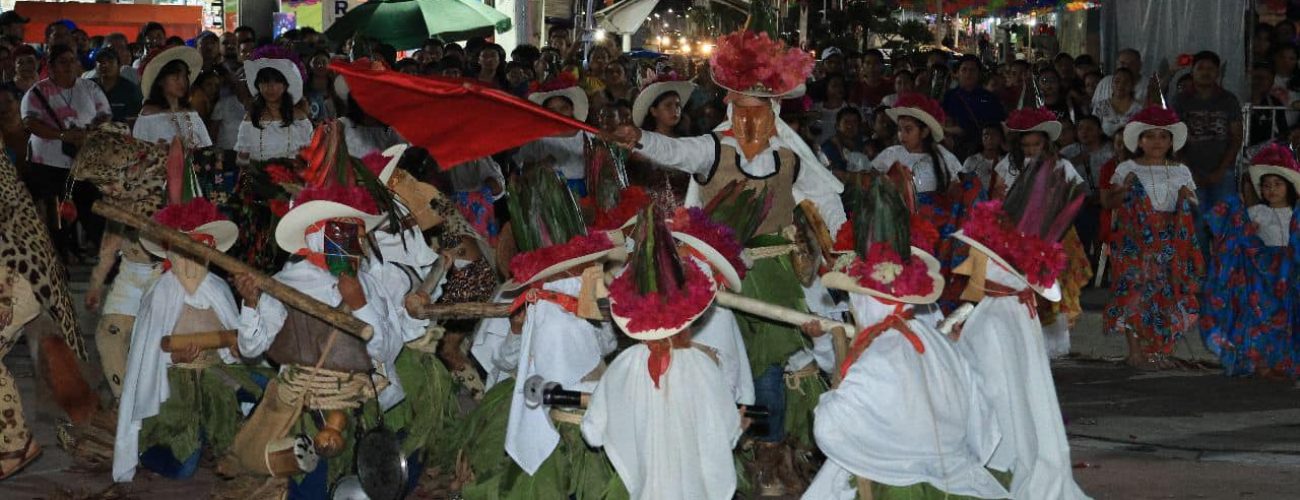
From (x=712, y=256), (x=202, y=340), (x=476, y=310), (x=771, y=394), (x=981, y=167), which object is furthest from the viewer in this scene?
(x=981, y=167)

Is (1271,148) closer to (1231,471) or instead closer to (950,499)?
(1231,471)

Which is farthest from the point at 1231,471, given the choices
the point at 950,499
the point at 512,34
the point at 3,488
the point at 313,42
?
the point at 512,34

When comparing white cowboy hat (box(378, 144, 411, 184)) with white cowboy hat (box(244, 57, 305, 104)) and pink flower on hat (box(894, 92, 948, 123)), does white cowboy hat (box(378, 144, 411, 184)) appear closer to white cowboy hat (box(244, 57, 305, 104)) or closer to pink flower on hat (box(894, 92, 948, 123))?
white cowboy hat (box(244, 57, 305, 104))

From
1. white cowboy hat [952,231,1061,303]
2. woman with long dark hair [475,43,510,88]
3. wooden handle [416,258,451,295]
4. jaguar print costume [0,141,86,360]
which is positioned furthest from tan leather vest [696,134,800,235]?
woman with long dark hair [475,43,510,88]

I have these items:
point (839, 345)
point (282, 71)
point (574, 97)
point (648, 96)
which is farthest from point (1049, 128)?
point (839, 345)

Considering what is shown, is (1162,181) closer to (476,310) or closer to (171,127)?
(476,310)

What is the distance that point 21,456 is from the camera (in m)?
8.74

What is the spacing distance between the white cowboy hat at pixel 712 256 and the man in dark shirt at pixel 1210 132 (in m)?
7.58

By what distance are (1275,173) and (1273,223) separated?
0.46m

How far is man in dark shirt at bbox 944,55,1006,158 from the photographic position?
51.6 feet

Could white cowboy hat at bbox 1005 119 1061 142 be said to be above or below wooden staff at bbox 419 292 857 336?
above

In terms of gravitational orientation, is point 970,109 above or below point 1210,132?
above

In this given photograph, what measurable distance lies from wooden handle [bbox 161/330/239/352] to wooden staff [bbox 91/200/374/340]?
2.45 ft

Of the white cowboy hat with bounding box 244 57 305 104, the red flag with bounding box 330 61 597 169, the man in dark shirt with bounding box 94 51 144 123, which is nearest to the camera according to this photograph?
the red flag with bounding box 330 61 597 169
